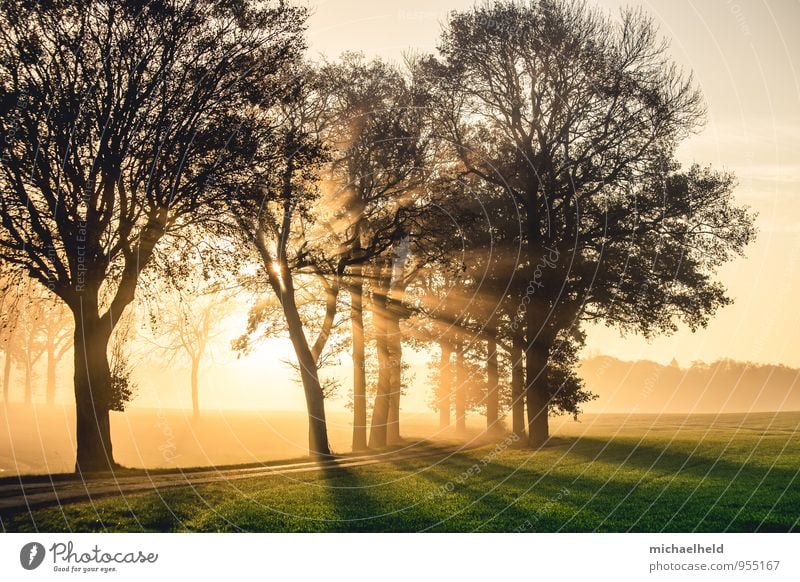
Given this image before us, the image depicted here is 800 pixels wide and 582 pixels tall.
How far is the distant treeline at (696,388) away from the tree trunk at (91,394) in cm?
8834

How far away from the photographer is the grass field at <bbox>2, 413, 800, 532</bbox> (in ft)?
62.2

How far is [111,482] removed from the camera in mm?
23828

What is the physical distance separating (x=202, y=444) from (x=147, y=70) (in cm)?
3963

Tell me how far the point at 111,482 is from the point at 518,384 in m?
24.7

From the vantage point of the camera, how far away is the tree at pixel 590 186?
3688 cm

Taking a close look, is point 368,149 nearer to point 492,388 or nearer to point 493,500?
point 492,388

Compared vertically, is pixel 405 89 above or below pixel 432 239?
above

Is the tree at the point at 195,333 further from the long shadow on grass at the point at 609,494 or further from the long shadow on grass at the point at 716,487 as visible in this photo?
the long shadow on grass at the point at 716,487

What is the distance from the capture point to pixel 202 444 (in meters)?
60.6

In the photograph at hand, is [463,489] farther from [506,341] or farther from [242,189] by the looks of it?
[506,341]

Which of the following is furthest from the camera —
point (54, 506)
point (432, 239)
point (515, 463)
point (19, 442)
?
point (19, 442)

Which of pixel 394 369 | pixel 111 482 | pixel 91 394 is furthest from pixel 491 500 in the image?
pixel 394 369
